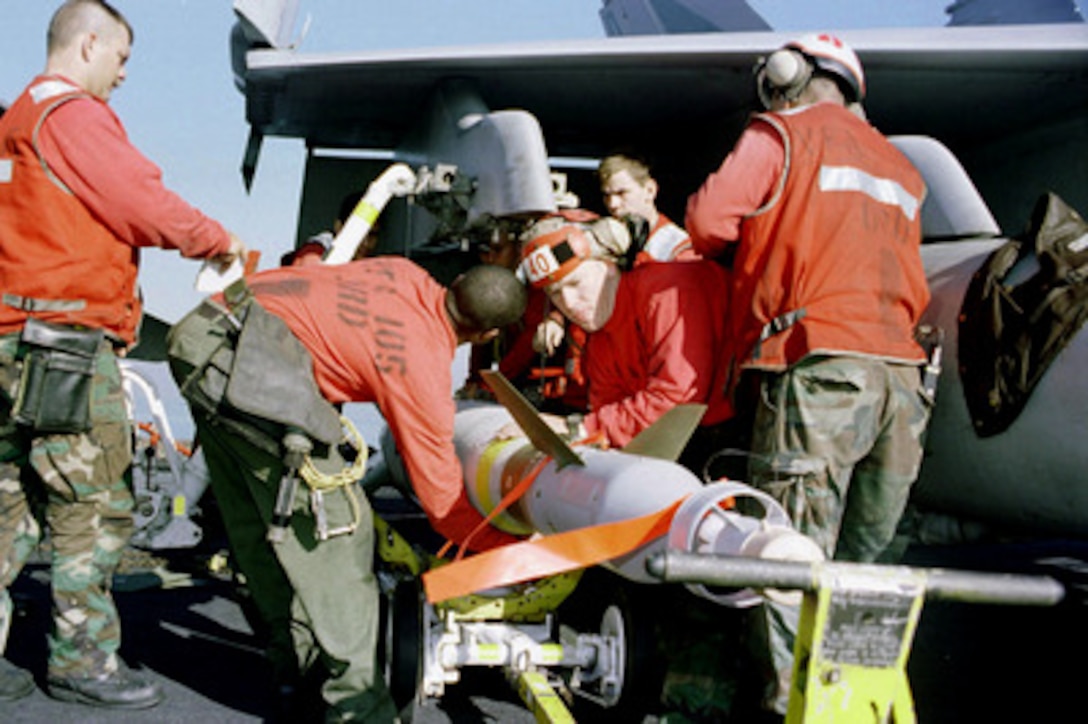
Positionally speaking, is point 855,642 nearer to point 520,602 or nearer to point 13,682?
point 520,602

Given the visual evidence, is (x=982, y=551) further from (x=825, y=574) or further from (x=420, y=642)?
(x=825, y=574)

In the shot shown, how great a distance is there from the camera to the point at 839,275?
2.85 metres

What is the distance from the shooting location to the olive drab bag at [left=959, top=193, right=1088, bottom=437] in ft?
9.70

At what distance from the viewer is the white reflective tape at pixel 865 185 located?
2.90 m

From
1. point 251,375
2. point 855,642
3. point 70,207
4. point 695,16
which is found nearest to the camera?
point 855,642

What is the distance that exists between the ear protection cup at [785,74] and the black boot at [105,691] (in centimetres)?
306

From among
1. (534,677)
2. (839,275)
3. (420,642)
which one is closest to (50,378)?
(420,642)

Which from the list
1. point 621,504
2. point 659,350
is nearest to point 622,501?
point 621,504

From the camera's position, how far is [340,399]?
3215 millimetres

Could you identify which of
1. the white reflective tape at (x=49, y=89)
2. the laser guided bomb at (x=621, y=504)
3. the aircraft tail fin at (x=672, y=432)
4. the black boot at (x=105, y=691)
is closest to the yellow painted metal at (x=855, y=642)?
the laser guided bomb at (x=621, y=504)

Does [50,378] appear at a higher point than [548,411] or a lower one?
higher

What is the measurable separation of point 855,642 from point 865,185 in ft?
6.03

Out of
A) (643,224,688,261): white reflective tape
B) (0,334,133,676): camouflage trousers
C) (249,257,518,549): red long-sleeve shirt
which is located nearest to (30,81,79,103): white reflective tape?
(0,334,133,676): camouflage trousers

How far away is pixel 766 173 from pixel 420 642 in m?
1.85
